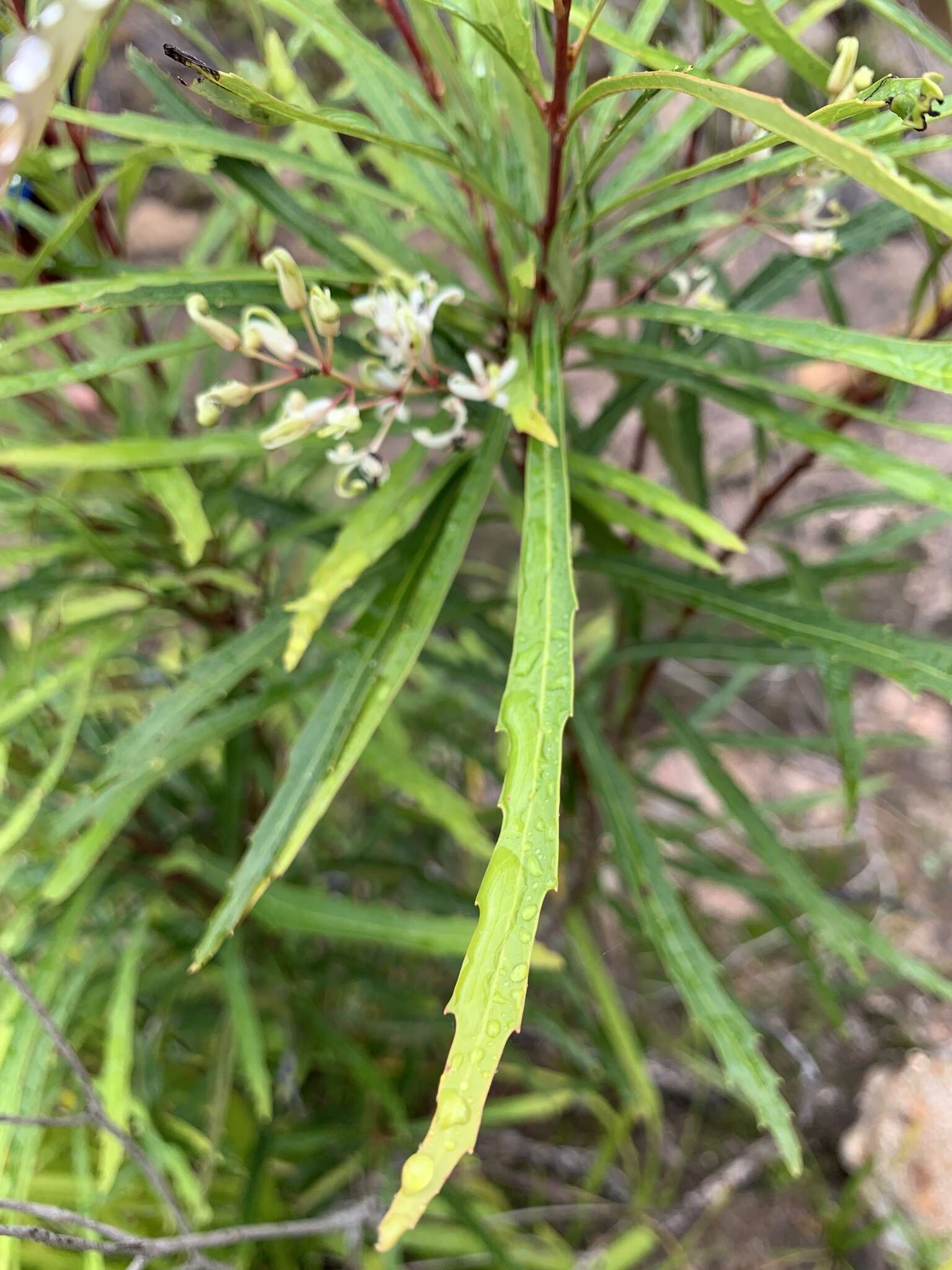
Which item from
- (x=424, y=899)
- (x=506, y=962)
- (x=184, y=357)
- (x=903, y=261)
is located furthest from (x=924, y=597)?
(x=506, y=962)

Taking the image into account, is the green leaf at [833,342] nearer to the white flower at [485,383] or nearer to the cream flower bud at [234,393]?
the white flower at [485,383]

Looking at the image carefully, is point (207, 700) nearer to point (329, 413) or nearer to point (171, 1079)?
point (329, 413)

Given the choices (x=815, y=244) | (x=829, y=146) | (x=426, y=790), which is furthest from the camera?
(x=426, y=790)

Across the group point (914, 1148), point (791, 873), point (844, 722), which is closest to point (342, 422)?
point (844, 722)

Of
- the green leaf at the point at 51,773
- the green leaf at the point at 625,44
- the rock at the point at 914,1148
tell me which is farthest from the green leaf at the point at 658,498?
the rock at the point at 914,1148

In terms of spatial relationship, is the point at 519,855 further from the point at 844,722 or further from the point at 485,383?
the point at 844,722

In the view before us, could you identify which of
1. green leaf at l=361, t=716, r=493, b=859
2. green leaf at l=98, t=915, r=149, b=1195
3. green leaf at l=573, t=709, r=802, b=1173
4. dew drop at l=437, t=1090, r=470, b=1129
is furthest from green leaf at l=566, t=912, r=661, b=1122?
dew drop at l=437, t=1090, r=470, b=1129

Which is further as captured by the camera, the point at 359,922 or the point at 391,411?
the point at 359,922

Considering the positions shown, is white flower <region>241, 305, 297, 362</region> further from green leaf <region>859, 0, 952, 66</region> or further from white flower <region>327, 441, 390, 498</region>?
green leaf <region>859, 0, 952, 66</region>
